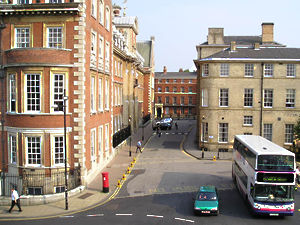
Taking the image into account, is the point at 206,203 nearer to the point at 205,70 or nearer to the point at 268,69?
the point at 205,70

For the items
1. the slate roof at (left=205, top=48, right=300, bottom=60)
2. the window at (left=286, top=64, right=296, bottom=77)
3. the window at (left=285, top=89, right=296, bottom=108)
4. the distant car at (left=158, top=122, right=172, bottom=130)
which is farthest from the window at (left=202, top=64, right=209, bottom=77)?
the distant car at (left=158, top=122, right=172, bottom=130)

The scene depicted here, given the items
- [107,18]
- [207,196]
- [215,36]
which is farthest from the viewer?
[215,36]

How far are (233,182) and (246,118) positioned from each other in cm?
1449

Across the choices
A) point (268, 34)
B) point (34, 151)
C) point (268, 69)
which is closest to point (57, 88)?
point (34, 151)

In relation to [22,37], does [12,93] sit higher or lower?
lower

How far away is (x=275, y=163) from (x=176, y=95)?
84.0m

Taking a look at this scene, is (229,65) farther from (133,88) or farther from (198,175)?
(133,88)

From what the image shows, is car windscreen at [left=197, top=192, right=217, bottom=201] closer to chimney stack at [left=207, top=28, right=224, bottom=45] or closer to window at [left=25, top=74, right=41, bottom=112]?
window at [left=25, top=74, right=41, bottom=112]

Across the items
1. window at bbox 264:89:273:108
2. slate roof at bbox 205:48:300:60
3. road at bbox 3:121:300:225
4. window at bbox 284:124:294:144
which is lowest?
road at bbox 3:121:300:225

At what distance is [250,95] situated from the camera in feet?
129

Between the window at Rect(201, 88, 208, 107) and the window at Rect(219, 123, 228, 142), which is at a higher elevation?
the window at Rect(201, 88, 208, 107)

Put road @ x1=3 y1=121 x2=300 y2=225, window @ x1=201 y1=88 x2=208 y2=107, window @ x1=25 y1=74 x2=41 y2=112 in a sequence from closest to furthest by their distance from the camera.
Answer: road @ x1=3 y1=121 x2=300 y2=225
window @ x1=25 y1=74 x2=41 y2=112
window @ x1=201 y1=88 x2=208 y2=107

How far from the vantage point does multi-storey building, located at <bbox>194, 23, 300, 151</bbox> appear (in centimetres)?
3859

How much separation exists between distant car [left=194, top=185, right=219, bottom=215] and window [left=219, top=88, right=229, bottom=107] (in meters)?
20.8
